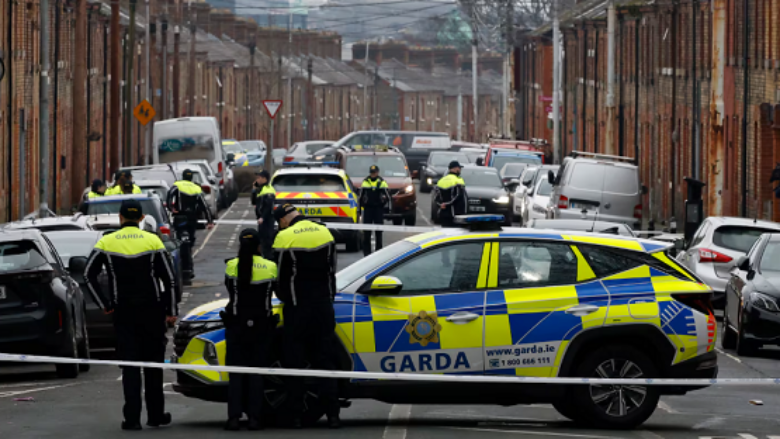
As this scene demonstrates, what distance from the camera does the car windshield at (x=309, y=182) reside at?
28891 millimetres

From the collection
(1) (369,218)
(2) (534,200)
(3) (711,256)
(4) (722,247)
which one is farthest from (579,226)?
(2) (534,200)

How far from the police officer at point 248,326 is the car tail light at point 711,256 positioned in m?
11.5

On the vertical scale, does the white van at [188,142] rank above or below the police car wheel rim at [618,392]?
above

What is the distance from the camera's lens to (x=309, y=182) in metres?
29.1

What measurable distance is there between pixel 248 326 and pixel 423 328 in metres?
1.26

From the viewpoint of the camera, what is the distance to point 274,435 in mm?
11016

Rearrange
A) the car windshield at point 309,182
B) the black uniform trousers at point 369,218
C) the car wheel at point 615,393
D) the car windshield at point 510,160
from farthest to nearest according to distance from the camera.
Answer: the car windshield at point 510,160, the car windshield at point 309,182, the black uniform trousers at point 369,218, the car wheel at point 615,393

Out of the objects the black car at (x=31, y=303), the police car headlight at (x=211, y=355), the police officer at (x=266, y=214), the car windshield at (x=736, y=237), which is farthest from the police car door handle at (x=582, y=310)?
the police officer at (x=266, y=214)

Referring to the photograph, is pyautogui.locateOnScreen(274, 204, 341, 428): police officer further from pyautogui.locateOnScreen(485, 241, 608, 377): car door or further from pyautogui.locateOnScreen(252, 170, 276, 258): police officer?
pyautogui.locateOnScreen(252, 170, 276, 258): police officer

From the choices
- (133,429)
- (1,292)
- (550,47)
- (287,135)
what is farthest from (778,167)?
(287,135)

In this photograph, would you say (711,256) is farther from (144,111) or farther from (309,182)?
(144,111)

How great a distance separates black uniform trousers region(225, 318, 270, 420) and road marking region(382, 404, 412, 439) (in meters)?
0.96

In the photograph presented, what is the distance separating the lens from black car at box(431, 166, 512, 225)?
40.2 meters

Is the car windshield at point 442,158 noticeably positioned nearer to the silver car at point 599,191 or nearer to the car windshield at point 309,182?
the silver car at point 599,191
